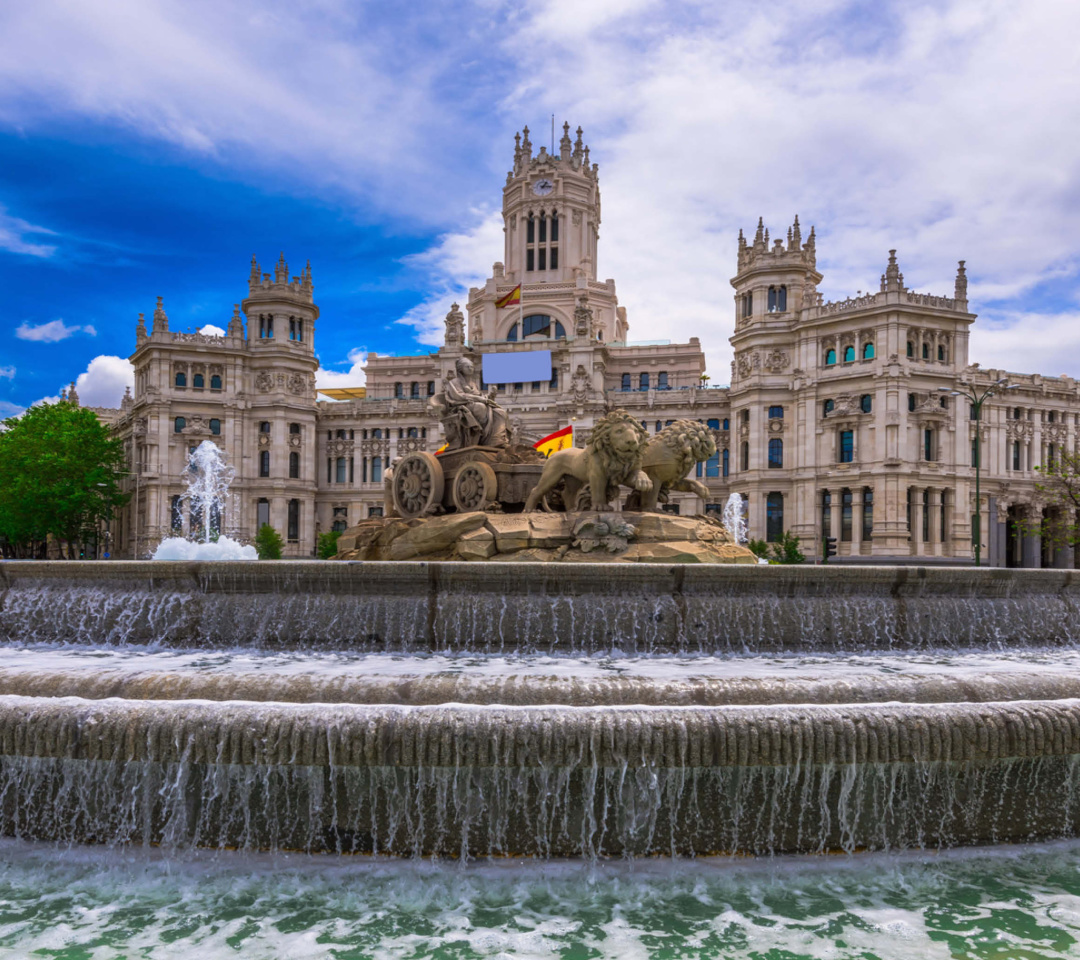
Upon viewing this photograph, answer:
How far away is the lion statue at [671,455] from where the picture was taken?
1402 cm

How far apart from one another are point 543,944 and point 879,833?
2.65 meters

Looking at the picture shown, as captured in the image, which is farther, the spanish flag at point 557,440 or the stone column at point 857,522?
the stone column at point 857,522

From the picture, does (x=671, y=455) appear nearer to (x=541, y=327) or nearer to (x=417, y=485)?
(x=417, y=485)

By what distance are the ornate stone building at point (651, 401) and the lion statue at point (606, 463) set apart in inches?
1943

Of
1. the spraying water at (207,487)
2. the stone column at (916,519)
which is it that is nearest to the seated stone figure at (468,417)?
the stone column at (916,519)

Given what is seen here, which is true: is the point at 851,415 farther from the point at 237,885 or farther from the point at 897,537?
the point at 237,885

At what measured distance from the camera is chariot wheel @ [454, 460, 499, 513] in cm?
1478

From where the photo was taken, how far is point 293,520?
243 feet

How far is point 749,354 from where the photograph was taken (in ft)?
218

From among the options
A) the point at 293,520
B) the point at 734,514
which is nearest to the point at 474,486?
the point at 734,514

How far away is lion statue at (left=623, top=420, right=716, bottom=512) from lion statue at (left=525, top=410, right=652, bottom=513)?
334 mm

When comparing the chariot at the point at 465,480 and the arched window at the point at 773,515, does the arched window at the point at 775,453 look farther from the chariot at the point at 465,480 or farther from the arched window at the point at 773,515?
the chariot at the point at 465,480

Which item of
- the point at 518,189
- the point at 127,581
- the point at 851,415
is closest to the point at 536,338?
the point at 518,189

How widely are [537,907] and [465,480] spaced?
34.9 feet
